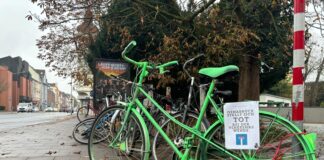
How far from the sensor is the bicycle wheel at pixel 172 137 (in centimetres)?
456

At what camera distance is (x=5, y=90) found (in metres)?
84.4

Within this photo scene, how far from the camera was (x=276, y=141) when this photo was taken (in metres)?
3.73

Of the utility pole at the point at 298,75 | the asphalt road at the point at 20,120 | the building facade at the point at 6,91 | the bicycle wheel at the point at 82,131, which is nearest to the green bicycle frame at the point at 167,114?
the utility pole at the point at 298,75

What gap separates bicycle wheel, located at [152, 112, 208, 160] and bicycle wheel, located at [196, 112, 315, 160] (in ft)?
1.80

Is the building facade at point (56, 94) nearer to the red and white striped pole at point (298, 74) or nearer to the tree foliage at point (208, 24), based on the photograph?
the tree foliage at point (208, 24)

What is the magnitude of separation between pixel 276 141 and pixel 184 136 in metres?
1.14

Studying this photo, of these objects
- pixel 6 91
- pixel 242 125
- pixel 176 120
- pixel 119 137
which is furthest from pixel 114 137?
pixel 6 91

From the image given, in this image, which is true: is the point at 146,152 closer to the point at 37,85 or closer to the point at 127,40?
the point at 127,40

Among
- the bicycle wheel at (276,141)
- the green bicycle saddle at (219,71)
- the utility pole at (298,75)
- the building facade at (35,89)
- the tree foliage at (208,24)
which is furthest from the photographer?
the building facade at (35,89)

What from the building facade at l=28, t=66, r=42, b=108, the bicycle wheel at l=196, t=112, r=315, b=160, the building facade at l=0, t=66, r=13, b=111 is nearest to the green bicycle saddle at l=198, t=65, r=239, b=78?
the bicycle wheel at l=196, t=112, r=315, b=160

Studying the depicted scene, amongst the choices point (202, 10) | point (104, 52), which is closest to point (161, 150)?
point (202, 10)

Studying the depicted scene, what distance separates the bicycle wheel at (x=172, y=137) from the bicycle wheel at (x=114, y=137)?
0.85 ft

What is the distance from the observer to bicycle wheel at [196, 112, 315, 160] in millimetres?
3459

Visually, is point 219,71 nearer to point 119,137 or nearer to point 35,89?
point 119,137
